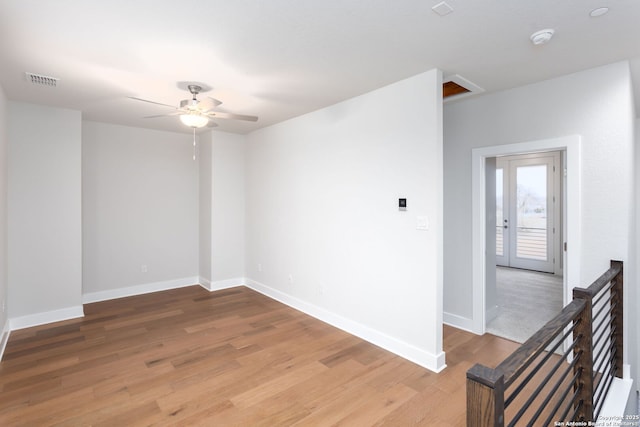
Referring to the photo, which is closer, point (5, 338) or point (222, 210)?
Result: point (5, 338)

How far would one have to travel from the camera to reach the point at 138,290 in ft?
16.9

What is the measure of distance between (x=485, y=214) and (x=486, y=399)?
9.89 feet

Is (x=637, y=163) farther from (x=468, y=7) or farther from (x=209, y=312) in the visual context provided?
(x=209, y=312)

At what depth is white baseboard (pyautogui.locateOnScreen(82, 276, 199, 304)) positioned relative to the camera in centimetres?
477

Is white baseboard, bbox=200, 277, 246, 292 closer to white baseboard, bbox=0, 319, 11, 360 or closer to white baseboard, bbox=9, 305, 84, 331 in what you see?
white baseboard, bbox=9, 305, 84, 331

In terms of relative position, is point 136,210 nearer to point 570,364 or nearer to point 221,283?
point 221,283

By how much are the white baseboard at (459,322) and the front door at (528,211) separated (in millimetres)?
4169

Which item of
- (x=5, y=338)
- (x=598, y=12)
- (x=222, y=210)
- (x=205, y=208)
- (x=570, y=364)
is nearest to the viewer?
(x=570, y=364)

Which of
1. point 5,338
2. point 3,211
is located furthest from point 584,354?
point 3,211

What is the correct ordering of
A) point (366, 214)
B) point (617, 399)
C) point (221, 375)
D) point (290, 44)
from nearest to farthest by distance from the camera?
point (290, 44)
point (617, 399)
point (221, 375)
point (366, 214)

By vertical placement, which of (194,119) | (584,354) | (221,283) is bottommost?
A: (221,283)

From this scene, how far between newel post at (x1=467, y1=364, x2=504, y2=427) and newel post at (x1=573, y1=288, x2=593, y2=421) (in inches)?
46.7

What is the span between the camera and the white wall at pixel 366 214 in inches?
115

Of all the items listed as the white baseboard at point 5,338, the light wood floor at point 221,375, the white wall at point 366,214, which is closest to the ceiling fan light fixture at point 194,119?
the white wall at point 366,214
